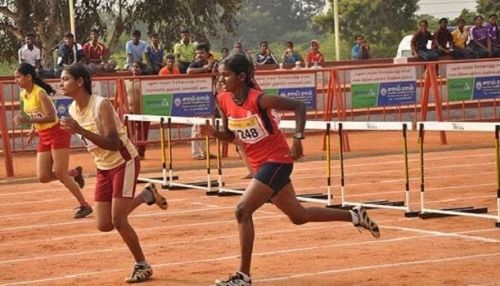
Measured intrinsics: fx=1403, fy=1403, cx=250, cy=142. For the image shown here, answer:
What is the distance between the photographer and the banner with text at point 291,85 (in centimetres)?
2591

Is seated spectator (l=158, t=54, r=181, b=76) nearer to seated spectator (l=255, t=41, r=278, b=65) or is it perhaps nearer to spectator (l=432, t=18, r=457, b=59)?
seated spectator (l=255, t=41, r=278, b=65)

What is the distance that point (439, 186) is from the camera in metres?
19.8

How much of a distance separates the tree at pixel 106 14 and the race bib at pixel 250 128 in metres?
30.4

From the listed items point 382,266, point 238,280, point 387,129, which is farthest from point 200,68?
point 238,280

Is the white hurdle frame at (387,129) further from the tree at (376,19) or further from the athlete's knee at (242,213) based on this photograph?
the tree at (376,19)

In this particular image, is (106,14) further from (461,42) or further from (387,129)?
(387,129)

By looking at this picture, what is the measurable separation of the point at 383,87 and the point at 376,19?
40.8 meters

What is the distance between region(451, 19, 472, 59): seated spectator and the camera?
32469mm

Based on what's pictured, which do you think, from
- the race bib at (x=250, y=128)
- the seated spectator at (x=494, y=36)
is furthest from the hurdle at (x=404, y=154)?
the seated spectator at (x=494, y=36)

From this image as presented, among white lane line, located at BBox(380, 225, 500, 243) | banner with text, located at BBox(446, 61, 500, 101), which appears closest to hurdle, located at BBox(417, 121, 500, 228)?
white lane line, located at BBox(380, 225, 500, 243)

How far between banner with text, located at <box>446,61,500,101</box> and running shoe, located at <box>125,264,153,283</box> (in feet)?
52.1

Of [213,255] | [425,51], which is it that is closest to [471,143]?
[425,51]

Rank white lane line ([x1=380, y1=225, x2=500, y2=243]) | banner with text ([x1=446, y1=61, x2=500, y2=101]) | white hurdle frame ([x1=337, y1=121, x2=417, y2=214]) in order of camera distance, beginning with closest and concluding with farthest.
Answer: white lane line ([x1=380, y1=225, x2=500, y2=243]), white hurdle frame ([x1=337, y1=121, x2=417, y2=214]), banner with text ([x1=446, y1=61, x2=500, y2=101])

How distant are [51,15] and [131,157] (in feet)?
100
